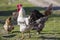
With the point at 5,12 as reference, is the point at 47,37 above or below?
below

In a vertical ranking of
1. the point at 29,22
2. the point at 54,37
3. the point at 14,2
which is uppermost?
the point at 14,2

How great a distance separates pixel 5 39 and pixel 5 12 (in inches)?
175

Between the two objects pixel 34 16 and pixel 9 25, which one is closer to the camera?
pixel 34 16

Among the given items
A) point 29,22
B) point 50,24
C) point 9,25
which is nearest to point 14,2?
point 50,24

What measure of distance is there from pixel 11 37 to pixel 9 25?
1.63ft

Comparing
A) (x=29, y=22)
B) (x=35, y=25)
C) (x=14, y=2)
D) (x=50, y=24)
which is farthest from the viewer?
(x=14, y=2)

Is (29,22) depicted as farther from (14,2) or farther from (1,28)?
(14,2)

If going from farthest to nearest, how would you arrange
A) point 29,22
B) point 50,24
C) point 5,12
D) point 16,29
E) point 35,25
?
point 5,12 < point 50,24 < point 16,29 < point 35,25 < point 29,22

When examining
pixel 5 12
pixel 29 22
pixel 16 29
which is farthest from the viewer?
pixel 5 12

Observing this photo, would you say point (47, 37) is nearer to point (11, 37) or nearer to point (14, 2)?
point (11, 37)

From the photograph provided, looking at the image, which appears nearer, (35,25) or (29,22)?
(29,22)

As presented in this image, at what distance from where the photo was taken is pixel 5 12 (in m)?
12.4

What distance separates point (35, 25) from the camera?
8.27m

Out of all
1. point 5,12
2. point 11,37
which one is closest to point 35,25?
point 11,37
